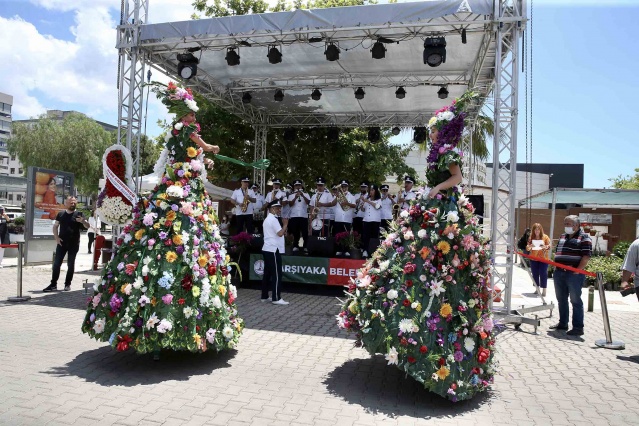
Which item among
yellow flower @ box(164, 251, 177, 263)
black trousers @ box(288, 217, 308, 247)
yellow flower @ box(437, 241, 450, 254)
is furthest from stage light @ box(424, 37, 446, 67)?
yellow flower @ box(164, 251, 177, 263)

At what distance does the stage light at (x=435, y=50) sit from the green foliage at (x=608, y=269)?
8607 mm

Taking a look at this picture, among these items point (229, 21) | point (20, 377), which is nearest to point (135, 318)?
point (20, 377)

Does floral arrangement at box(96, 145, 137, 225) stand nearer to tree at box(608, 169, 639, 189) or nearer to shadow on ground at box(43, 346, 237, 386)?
shadow on ground at box(43, 346, 237, 386)

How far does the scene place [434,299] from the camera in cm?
450

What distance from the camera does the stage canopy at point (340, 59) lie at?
30.0 feet

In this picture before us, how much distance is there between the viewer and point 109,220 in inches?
364

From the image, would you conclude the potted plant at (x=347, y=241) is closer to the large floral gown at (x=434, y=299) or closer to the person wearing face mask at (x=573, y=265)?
the person wearing face mask at (x=573, y=265)

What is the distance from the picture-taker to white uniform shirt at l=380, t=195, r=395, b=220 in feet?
40.0

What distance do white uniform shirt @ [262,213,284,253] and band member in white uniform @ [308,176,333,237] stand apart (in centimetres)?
342

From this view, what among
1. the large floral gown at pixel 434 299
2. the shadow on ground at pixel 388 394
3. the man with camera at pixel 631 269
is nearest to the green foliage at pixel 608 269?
the man with camera at pixel 631 269

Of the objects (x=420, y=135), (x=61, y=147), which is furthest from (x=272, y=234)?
(x=61, y=147)

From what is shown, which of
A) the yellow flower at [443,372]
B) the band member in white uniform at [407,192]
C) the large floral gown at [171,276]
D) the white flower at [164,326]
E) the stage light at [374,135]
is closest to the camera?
the yellow flower at [443,372]

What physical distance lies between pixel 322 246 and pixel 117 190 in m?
4.54

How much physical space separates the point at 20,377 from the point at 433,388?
155 inches
